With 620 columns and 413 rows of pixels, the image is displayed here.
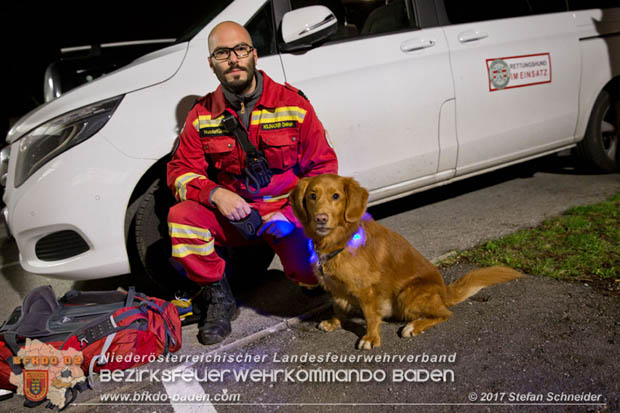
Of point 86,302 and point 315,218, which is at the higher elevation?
point 315,218

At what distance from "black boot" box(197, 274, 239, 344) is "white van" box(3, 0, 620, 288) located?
41 centimetres

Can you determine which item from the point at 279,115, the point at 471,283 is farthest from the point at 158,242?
the point at 471,283

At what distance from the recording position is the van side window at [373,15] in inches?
119

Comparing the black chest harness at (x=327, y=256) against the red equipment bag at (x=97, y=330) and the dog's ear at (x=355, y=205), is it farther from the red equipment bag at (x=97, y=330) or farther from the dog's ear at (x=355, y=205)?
the red equipment bag at (x=97, y=330)

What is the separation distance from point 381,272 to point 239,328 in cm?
86

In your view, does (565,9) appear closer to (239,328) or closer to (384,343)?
(384,343)

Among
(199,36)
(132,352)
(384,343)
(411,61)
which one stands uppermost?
(199,36)

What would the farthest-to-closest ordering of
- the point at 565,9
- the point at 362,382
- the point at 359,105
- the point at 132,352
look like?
the point at 565,9
the point at 359,105
the point at 132,352
the point at 362,382

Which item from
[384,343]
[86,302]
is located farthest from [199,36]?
[384,343]

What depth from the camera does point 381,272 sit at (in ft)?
7.32

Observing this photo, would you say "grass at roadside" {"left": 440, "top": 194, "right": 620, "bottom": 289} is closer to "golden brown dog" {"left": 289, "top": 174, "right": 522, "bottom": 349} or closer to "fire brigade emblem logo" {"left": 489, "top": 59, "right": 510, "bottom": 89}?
"golden brown dog" {"left": 289, "top": 174, "right": 522, "bottom": 349}

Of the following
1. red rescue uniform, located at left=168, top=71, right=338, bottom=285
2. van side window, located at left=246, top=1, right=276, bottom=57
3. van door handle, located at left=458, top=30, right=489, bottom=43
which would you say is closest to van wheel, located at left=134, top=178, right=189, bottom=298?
red rescue uniform, located at left=168, top=71, right=338, bottom=285

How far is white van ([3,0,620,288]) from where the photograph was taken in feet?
7.87

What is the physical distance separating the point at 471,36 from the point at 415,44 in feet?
1.60
